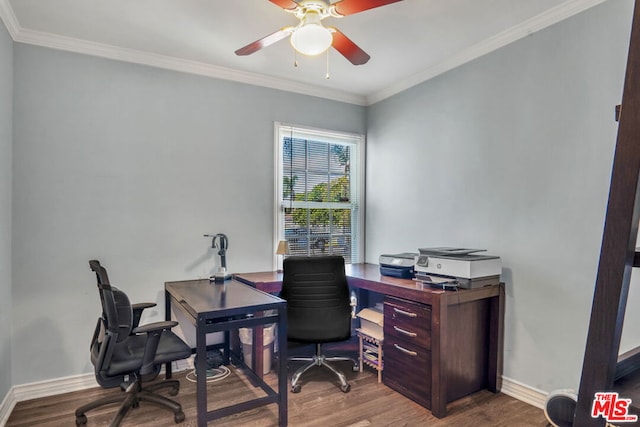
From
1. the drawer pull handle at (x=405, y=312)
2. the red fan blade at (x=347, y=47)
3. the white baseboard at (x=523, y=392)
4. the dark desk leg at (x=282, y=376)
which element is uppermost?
the red fan blade at (x=347, y=47)

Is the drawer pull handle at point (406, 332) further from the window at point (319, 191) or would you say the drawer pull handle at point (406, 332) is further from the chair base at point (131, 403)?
the chair base at point (131, 403)

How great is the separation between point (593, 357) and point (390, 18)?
2433mm

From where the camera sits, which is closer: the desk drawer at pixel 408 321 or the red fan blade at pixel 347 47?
the red fan blade at pixel 347 47

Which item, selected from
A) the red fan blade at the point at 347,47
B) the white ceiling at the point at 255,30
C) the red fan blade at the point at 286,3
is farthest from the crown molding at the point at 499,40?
the red fan blade at the point at 286,3

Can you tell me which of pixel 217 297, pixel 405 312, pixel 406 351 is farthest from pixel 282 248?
pixel 406 351

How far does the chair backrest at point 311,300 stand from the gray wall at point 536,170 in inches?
44.0

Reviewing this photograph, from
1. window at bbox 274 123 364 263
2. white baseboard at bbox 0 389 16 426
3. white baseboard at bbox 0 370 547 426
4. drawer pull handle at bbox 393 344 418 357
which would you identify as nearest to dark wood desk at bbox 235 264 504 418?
drawer pull handle at bbox 393 344 418 357

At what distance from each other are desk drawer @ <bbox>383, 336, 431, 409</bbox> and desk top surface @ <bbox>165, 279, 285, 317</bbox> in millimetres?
997

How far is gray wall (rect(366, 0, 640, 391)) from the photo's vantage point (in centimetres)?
221

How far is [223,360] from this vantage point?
10.7 ft

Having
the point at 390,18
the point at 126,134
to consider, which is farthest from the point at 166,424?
the point at 390,18

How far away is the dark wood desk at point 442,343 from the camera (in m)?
2.39

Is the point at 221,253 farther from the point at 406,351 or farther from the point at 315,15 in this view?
the point at 315,15

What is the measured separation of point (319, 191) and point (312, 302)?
4.79 feet
